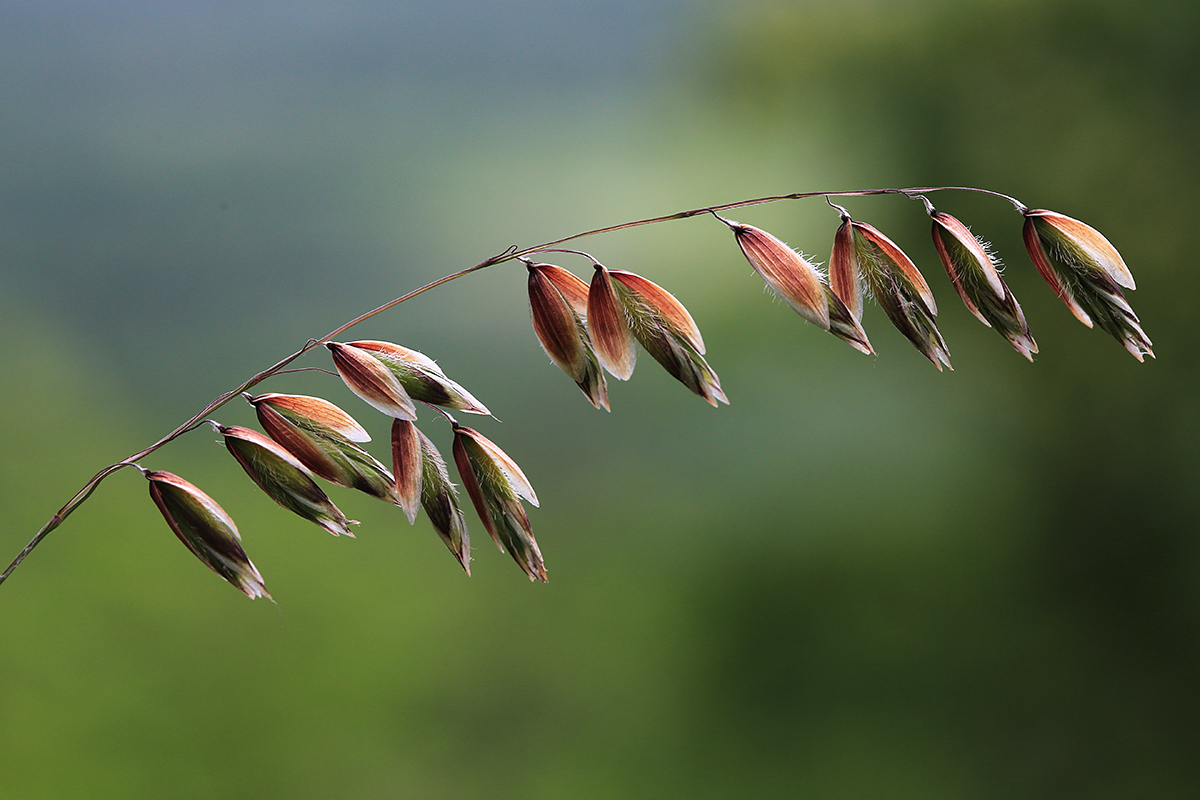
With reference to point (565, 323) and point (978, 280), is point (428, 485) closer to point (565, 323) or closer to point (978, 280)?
point (565, 323)

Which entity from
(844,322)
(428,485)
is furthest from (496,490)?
(844,322)

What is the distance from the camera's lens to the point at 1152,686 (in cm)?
119

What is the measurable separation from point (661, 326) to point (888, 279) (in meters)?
0.09

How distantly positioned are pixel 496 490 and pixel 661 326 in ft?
0.25

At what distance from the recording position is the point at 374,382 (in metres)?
0.23

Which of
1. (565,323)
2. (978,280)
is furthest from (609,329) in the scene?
(978,280)

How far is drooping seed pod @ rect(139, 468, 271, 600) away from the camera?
0.24 m

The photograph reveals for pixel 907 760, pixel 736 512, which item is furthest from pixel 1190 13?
pixel 907 760

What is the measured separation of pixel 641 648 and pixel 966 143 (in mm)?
937

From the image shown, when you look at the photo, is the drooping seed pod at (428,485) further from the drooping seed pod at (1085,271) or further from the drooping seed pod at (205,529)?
the drooping seed pod at (1085,271)

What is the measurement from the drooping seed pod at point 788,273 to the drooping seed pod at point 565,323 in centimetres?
6

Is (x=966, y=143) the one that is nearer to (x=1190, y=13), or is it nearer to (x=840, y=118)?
(x=840, y=118)

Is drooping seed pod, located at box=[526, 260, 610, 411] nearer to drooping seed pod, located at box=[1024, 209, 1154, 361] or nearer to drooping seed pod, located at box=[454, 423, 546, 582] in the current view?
drooping seed pod, located at box=[454, 423, 546, 582]

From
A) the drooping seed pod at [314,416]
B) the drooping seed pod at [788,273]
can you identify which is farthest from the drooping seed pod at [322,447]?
the drooping seed pod at [788,273]
